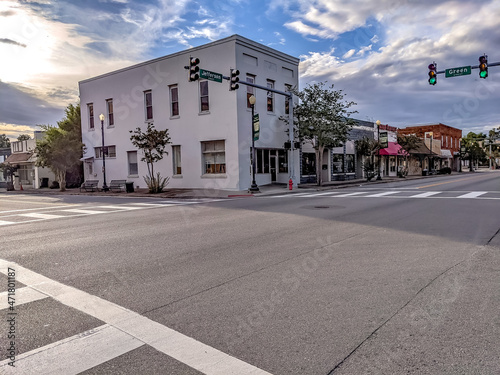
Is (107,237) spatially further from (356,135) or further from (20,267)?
(356,135)

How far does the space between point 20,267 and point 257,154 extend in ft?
68.9

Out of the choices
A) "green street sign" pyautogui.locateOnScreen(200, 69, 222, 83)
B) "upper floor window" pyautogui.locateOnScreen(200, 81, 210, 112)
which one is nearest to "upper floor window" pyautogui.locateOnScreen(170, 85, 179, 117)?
"upper floor window" pyautogui.locateOnScreen(200, 81, 210, 112)

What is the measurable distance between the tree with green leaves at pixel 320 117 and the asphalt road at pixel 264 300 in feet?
60.3

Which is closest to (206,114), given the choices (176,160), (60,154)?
(176,160)

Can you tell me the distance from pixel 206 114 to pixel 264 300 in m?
22.1

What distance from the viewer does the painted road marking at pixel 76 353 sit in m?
2.96

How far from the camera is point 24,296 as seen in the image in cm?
459

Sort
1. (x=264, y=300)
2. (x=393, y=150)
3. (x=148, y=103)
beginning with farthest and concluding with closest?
1. (x=393, y=150)
2. (x=148, y=103)
3. (x=264, y=300)

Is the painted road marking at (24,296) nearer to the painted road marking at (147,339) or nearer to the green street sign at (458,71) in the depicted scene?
the painted road marking at (147,339)

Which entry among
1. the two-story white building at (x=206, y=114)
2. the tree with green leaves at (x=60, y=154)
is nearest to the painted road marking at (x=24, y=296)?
the two-story white building at (x=206, y=114)

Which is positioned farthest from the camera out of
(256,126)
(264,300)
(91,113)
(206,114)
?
(91,113)

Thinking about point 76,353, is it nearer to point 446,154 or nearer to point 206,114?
point 206,114

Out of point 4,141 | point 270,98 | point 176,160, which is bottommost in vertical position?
point 176,160

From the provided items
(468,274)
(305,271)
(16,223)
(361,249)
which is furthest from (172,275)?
(16,223)
